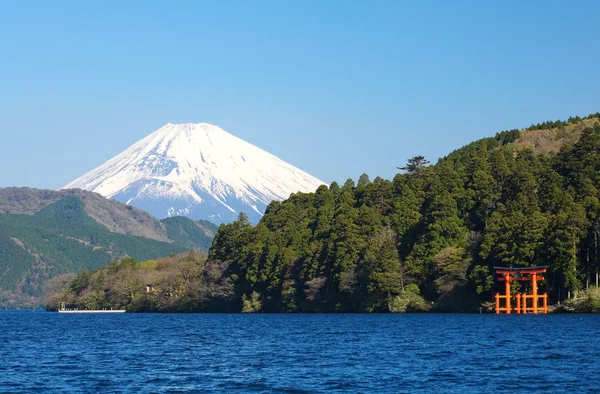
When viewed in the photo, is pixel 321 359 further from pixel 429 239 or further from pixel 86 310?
pixel 86 310

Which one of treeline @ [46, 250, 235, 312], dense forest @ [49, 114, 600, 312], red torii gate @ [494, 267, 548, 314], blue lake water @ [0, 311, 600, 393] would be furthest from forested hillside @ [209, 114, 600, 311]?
blue lake water @ [0, 311, 600, 393]

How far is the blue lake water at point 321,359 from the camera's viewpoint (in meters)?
39.8

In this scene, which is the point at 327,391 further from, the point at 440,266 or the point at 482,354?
the point at 440,266

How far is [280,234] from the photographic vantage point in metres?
128

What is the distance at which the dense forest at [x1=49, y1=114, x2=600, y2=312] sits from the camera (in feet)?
298

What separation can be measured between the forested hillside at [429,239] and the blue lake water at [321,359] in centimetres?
1507

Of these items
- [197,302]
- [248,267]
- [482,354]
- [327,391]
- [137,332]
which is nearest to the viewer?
[327,391]

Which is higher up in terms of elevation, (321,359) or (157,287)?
(157,287)

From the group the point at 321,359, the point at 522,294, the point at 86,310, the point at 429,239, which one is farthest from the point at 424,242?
the point at 86,310

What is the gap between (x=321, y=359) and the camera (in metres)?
49.8

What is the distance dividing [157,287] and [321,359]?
96.9 meters

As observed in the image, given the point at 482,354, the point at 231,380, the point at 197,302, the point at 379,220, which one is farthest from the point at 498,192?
the point at 231,380

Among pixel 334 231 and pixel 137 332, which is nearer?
pixel 137 332

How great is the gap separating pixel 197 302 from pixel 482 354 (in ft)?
287
